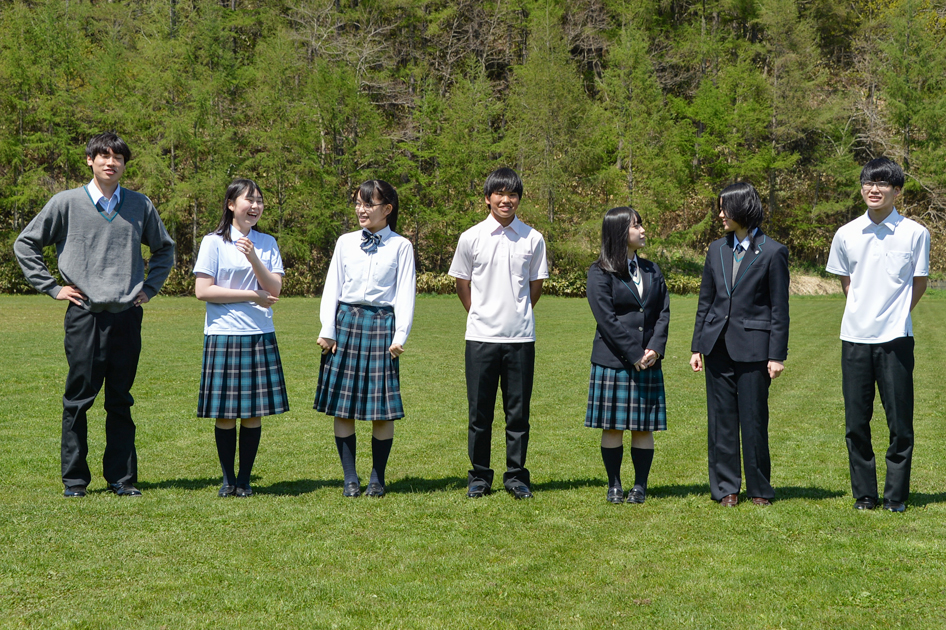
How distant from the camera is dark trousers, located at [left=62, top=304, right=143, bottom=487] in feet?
15.9

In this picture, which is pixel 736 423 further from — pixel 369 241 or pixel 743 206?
pixel 369 241

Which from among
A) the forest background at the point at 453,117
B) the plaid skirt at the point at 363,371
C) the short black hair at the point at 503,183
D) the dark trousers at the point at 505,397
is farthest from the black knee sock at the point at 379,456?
the forest background at the point at 453,117

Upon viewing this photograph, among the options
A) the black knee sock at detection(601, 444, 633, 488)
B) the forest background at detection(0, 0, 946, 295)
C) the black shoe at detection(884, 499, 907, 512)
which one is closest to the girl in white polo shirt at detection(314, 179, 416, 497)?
the black knee sock at detection(601, 444, 633, 488)

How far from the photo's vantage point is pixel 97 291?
4809mm

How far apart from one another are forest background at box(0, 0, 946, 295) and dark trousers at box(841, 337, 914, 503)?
31.7 m

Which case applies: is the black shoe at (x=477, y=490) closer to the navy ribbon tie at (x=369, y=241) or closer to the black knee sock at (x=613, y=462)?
the black knee sock at (x=613, y=462)

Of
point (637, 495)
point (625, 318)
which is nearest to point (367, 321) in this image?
point (625, 318)

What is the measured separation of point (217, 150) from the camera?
117 feet

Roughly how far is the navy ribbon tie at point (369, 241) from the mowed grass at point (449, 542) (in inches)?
58.9

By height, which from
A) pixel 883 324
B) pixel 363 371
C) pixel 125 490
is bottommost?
pixel 125 490

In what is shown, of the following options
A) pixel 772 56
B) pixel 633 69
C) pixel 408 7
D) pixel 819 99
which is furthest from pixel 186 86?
pixel 819 99

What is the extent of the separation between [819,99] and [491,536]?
147ft

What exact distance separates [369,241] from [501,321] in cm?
93

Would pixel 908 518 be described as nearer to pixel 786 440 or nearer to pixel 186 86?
pixel 786 440
